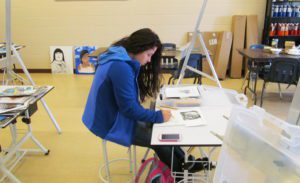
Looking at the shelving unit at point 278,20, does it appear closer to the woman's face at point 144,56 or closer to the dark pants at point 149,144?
the woman's face at point 144,56

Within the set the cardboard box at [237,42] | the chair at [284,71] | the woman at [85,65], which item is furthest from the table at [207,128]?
the woman at [85,65]

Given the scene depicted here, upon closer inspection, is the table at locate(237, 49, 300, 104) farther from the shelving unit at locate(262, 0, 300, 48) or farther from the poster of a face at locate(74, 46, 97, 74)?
the poster of a face at locate(74, 46, 97, 74)

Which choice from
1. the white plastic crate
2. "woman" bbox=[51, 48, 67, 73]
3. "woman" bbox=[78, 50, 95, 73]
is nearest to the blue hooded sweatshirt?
the white plastic crate

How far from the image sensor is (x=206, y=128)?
1.53 meters

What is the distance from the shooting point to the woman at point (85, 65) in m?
5.60

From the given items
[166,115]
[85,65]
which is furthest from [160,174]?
[85,65]

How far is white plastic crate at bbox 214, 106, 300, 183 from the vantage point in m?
0.73

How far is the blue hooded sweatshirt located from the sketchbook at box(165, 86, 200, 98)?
1.22ft

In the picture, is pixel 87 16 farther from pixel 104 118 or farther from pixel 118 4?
pixel 104 118

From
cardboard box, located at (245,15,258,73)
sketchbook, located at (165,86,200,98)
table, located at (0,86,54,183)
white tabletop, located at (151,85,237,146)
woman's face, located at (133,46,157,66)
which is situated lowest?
table, located at (0,86,54,183)

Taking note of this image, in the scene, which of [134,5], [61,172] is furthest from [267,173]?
[134,5]

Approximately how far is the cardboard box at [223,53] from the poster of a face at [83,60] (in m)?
2.53

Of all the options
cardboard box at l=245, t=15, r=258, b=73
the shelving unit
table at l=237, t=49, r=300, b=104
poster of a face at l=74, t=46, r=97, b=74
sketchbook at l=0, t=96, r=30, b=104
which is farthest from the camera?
poster of a face at l=74, t=46, r=97, b=74

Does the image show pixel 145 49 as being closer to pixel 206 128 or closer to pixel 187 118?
pixel 187 118
